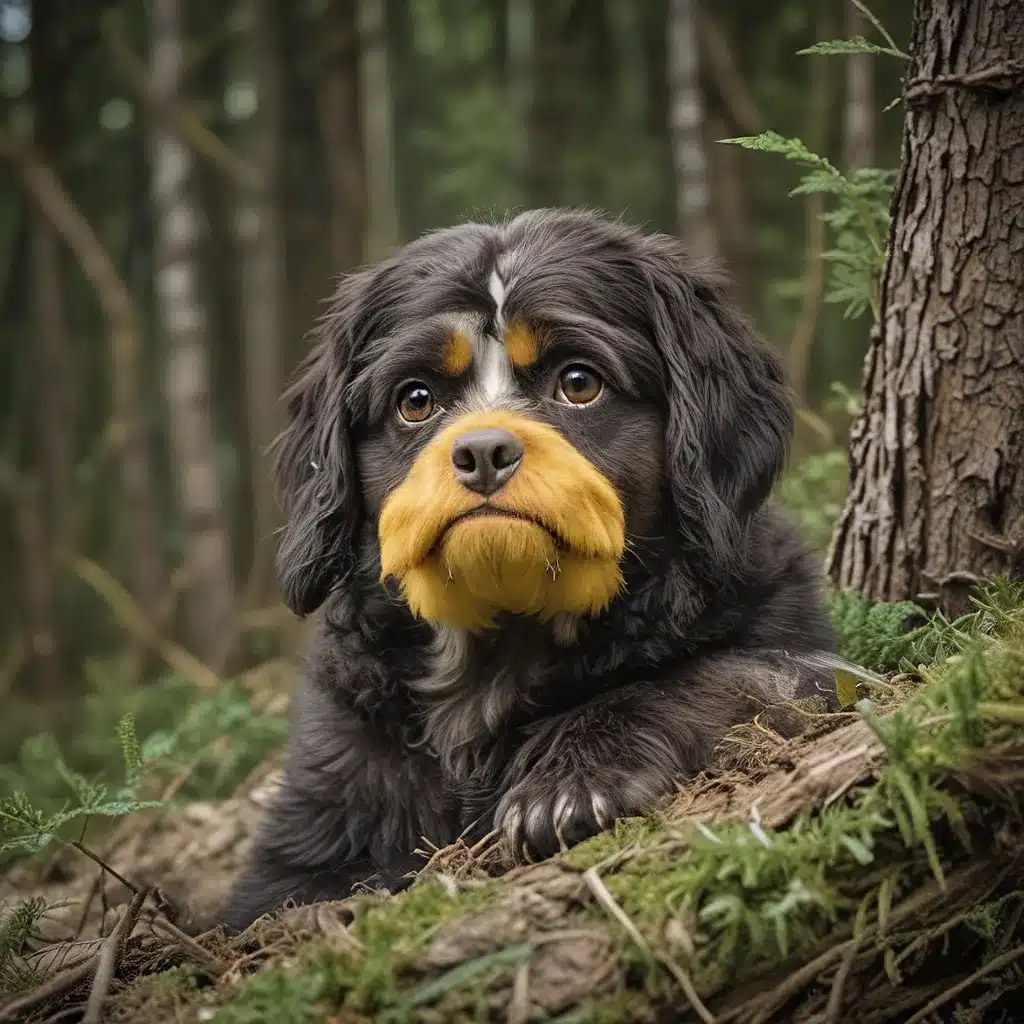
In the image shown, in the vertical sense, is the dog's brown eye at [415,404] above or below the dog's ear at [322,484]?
above

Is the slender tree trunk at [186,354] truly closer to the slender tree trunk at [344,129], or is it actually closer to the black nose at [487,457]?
the slender tree trunk at [344,129]

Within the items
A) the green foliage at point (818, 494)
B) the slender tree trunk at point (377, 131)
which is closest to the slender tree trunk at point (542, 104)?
the slender tree trunk at point (377, 131)

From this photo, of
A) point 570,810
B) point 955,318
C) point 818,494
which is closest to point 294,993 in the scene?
point 570,810

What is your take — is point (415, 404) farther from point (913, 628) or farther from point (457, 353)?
point (913, 628)

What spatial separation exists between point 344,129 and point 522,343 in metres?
7.22

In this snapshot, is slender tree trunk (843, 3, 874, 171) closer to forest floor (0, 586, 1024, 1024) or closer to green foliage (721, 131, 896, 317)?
green foliage (721, 131, 896, 317)

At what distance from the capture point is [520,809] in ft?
8.52

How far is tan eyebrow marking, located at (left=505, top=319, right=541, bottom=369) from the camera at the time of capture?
2957 millimetres

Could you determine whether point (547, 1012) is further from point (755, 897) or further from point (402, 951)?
point (755, 897)

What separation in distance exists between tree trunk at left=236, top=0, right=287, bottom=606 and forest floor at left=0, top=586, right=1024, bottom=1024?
649cm

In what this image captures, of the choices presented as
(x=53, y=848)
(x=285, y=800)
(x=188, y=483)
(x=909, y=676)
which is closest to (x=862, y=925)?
(x=909, y=676)

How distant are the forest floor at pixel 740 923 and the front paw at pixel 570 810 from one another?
0.13 m

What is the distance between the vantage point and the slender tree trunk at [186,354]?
744 centimetres

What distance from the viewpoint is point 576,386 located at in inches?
117
